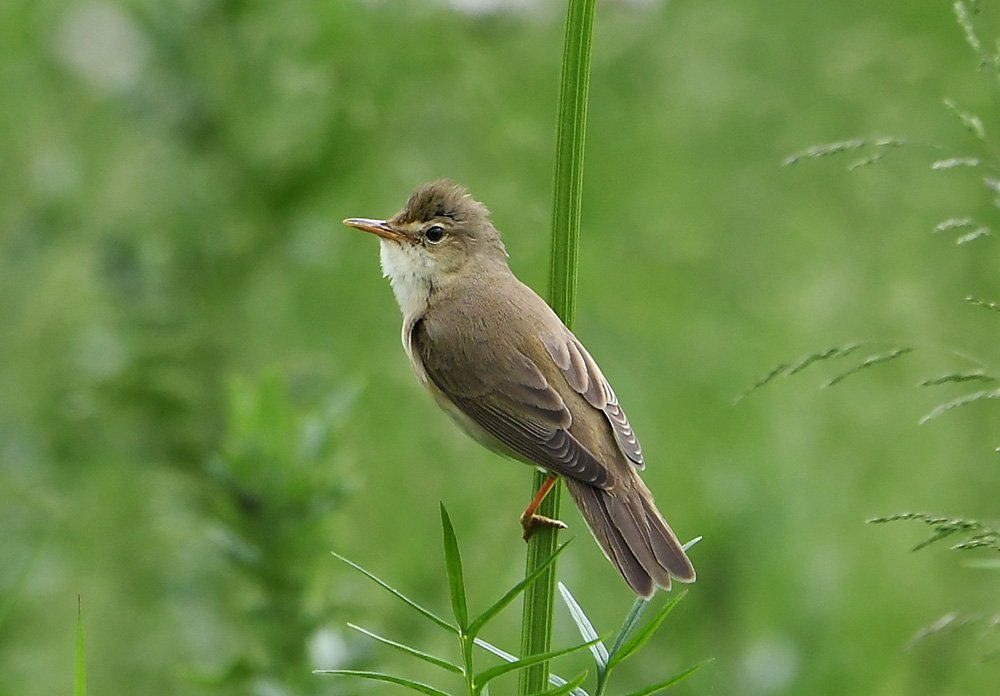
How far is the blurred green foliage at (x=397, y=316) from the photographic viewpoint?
3.61m

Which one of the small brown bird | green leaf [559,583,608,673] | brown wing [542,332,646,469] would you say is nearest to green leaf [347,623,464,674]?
green leaf [559,583,608,673]

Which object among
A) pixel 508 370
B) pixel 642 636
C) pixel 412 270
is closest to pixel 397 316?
pixel 412 270

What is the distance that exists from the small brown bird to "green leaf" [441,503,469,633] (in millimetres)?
990

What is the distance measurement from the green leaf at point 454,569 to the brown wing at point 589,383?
63.3 inches

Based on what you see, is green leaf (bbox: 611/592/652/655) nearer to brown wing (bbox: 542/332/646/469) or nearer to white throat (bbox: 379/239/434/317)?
brown wing (bbox: 542/332/646/469)

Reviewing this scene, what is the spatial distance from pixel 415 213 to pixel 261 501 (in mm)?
1191

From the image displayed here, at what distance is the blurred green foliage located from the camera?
3.61m

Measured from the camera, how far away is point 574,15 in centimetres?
152

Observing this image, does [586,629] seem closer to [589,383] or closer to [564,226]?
[564,226]

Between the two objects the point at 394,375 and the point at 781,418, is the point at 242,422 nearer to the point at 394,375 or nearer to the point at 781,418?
the point at 394,375

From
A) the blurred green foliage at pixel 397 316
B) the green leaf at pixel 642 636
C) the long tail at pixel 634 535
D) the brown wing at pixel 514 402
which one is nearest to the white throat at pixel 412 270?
the brown wing at pixel 514 402

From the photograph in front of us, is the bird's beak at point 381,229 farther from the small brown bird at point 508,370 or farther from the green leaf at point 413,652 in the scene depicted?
the green leaf at point 413,652

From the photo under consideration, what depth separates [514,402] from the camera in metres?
3.06

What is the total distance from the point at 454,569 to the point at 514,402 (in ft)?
5.78
